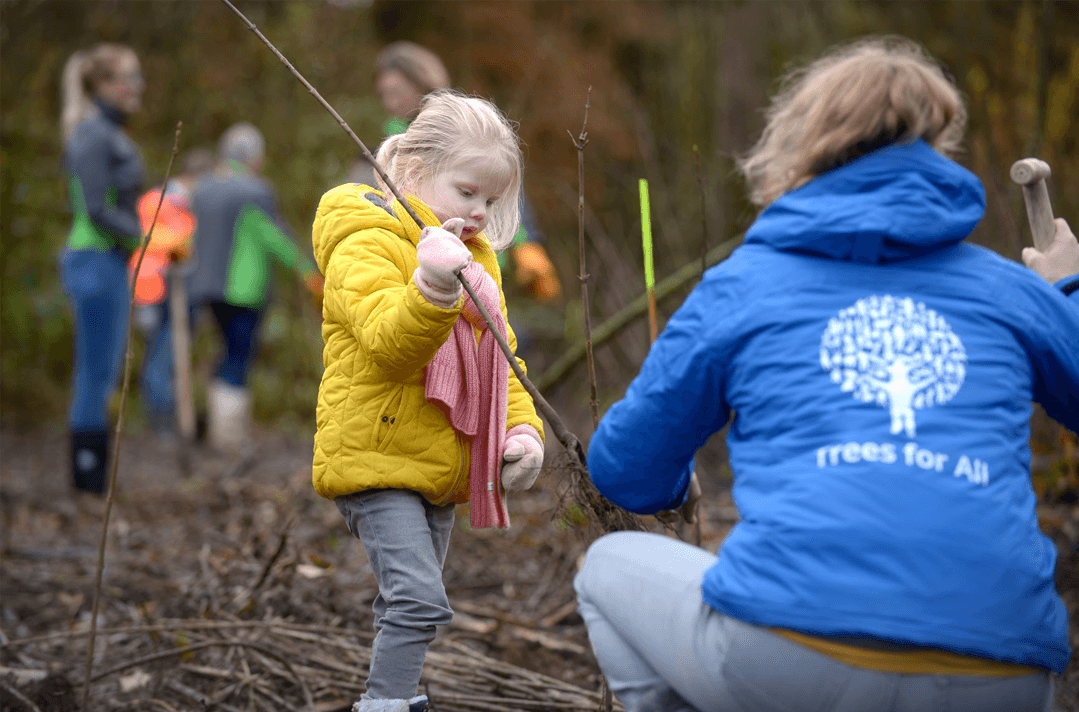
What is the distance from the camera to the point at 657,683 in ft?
6.01

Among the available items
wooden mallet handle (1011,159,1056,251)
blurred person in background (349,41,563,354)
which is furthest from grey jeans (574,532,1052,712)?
blurred person in background (349,41,563,354)

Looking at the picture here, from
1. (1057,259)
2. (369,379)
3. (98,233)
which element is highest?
(98,233)

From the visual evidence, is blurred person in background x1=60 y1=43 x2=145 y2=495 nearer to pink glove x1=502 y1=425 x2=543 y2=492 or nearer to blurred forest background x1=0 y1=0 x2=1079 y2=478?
blurred forest background x1=0 y1=0 x2=1079 y2=478

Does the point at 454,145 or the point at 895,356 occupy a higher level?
the point at 454,145

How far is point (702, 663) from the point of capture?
167 cm

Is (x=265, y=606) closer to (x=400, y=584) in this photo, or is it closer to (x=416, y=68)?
(x=400, y=584)

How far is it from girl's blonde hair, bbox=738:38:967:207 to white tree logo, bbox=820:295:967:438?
27 cm

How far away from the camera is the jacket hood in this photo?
2.10 metres

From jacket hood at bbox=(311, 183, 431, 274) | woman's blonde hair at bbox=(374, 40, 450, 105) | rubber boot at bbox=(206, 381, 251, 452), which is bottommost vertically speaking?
rubber boot at bbox=(206, 381, 251, 452)

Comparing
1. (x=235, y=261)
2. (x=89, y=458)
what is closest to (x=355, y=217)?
(x=89, y=458)

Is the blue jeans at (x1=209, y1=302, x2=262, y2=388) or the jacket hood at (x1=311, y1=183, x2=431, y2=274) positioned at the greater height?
the jacket hood at (x1=311, y1=183, x2=431, y2=274)

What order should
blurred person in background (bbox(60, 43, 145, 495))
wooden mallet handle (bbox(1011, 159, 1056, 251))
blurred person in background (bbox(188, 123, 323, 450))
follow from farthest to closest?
blurred person in background (bbox(188, 123, 323, 450)), blurred person in background (bbox(60, 43, 145, 495)), wooden mallet handle (bbox(1011, 159, 1056, 251))

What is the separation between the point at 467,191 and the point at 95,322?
354 centimetres

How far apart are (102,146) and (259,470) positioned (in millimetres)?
1971
